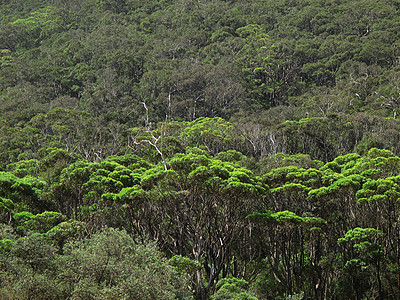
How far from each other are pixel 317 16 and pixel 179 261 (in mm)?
77592

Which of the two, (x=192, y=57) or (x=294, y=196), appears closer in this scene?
(x=294, y=196)

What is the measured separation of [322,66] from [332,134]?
29.3m

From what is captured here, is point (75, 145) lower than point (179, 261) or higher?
lower

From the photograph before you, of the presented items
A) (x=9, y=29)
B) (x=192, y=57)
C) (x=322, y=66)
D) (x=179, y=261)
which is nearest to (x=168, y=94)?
(x=192, y=57)

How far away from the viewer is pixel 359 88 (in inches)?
2330

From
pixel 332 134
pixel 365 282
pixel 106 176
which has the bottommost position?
pixel 365 282

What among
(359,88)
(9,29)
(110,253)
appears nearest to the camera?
(110,253)

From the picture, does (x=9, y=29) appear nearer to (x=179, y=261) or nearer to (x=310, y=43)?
Result: (x=310, y=43)

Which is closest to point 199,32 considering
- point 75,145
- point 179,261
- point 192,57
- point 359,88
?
point 192,57

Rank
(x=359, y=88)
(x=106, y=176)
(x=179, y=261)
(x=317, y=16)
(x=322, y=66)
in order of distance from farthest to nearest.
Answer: (x=317, y=16) < (x=322, y=66) < (x=359, y=88) < (x=106, y=176) < (x=179, y=261)

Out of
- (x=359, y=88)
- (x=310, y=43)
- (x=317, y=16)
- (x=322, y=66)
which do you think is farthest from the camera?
(x=317, y=16)

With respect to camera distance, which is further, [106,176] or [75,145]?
[75,145]

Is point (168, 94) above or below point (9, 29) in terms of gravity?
below

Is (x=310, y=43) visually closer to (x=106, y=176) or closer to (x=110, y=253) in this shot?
(x=106, y=176)
